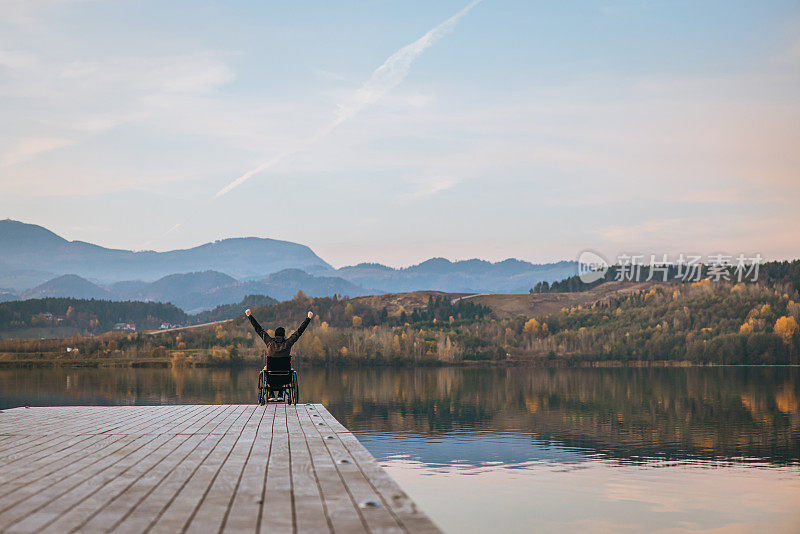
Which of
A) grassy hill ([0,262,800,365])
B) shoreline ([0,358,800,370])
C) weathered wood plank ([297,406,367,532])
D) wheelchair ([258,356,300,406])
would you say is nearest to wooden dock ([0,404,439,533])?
weathered wood plank ([297,406,367,532])

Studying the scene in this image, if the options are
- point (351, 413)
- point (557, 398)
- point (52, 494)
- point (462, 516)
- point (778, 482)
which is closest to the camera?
point (52, 494)

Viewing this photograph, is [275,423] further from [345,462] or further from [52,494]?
[52,494]

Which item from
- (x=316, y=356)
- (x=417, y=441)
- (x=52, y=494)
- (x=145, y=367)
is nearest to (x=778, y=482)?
(x=417, y=441)

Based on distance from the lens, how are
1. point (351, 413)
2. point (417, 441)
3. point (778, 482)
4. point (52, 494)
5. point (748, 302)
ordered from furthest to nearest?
point (748, 302), point (351, 413), point (417, 441), point (778, 482), point (52, 494)

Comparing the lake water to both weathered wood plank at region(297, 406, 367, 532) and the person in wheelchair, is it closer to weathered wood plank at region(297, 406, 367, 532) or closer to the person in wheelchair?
the person in wheelchair

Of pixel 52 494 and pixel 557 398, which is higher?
pixel 52 494

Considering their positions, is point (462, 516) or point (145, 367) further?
point (145, 367)

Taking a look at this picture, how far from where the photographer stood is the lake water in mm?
17266

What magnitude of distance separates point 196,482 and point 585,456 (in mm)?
19480

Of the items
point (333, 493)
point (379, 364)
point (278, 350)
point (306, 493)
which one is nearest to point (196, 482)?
point (306, 493)

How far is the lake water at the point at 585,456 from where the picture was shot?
17266 millimetres

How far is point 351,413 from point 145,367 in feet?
292

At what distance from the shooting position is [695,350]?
11794 centimetres

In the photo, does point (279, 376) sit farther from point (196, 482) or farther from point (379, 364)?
point (379, 364)
